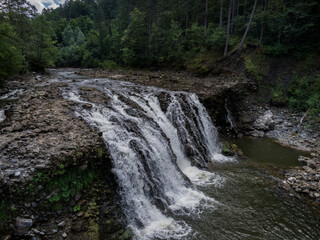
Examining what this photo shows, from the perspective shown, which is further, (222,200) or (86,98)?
(86,98)

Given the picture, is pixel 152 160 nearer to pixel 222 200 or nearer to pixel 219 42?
pixel 222 200

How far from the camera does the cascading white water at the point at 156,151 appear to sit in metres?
6.05

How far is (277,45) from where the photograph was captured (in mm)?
19344

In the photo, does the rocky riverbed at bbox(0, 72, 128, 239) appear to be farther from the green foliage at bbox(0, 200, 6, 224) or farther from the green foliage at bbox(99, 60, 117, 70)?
the green foliage at bbox(99, 60, 117, 70)

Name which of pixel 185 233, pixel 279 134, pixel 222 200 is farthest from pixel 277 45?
pixel 185 233

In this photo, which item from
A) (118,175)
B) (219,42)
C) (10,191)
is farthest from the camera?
(219,42)

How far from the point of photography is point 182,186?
7766 mm

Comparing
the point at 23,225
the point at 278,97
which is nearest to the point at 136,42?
the point at 278,97

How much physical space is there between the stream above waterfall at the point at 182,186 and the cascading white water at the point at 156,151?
31 millimetres

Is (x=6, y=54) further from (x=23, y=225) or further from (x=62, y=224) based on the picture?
(x=62, y=224)

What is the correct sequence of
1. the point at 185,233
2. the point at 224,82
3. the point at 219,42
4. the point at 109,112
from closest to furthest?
the point at 185,233, the point at 109,112, the point at 224,82, the point at 219,42

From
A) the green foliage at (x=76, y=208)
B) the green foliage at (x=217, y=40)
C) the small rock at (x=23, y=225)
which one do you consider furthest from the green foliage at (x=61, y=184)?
the green foliage at (x=217, y=40)

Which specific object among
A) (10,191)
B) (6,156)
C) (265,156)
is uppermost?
(6,156)

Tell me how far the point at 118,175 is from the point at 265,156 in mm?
9279
